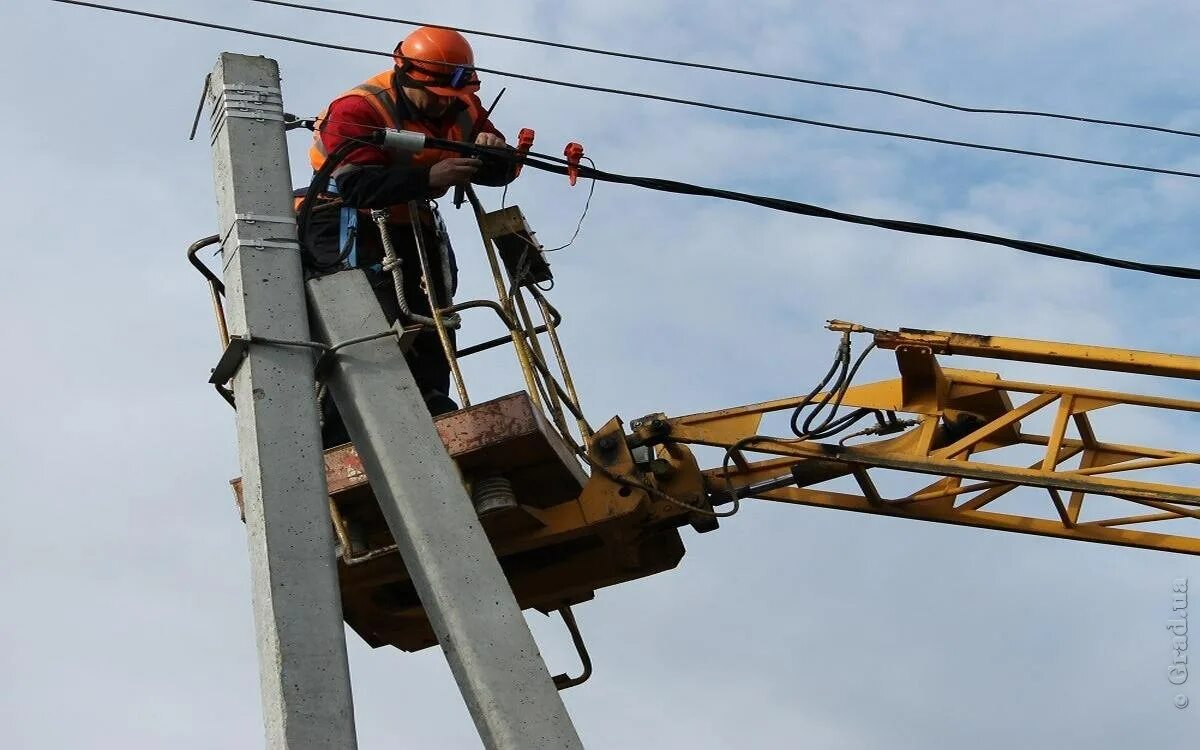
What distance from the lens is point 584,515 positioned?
9.84m

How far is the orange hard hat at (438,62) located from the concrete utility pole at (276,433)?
3.03 metres

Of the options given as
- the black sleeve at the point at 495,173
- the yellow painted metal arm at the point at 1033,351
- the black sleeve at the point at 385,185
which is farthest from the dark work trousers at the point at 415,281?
the yellow painted metal arm at the point at 1033,351

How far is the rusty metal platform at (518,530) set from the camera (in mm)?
9070

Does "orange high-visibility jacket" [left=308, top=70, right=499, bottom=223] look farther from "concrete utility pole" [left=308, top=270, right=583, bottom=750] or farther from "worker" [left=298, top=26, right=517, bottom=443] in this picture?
"concrete utility pole" [left=308, top=270, right=583, bottom=750]

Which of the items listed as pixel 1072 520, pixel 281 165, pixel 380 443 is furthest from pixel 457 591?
pixel 1072 520

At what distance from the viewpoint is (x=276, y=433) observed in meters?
6.66

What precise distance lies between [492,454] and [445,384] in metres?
1.62

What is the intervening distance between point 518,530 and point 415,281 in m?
1.84

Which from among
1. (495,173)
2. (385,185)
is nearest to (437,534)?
(385,185)

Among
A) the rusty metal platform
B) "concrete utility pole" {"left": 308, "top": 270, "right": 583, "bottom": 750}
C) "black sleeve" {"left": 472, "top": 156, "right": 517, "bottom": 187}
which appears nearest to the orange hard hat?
"black sleeve" {"left": 472, "top": 156, "right": 517, "bottom": 187}

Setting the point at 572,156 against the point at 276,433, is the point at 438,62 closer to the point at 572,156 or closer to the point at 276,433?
the point at 572,156

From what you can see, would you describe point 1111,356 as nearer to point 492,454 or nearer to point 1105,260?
point 1105,260

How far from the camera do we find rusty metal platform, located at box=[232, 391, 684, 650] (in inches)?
357

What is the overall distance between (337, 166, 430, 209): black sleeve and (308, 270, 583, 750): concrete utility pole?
2.44 m
